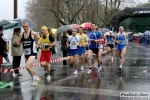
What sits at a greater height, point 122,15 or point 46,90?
point 122,15

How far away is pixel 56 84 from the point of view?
9875 millimetres

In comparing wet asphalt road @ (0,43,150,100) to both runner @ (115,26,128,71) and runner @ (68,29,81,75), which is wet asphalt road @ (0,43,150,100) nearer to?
runner @ (68,29,81,75)

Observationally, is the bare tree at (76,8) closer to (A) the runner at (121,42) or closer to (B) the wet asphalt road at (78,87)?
(A) the runner at (121,42)

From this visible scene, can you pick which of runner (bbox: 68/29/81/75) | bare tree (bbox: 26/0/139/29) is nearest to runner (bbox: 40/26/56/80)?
runner (bbox: 68/29/81/75)

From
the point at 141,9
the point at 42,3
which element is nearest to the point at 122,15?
the point at 141,9

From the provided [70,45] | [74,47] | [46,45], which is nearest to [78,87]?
[46,45]

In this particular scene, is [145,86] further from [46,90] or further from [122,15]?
[122,15]

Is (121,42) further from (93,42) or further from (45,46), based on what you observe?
(45,46)

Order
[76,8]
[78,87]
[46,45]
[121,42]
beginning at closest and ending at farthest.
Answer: [78,87] < [46,45] < [121,42] < [76,8]

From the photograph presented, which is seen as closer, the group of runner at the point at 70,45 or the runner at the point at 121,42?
the group of runner at the point at 70,45

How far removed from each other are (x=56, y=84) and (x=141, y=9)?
3015 centimetres

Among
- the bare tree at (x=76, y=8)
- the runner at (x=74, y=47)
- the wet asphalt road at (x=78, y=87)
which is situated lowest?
the wet asphalt road at (x=78, y=87)

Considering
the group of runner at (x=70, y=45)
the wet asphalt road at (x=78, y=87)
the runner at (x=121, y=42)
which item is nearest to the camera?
the wet asphalt road at (x=78, y=87)

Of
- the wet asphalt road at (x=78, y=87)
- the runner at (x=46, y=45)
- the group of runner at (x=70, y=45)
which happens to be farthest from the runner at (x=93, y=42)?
the runner at (x=46, y=45)
